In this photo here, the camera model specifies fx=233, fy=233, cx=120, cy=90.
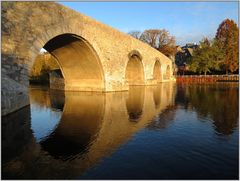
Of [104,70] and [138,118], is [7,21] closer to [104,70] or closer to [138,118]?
[138,118]

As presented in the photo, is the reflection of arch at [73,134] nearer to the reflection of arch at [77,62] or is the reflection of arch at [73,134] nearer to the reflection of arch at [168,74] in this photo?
the reflection of arch at [77,62]

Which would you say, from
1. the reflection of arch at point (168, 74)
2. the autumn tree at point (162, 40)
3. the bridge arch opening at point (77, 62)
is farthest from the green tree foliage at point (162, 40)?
the bridge arch opening at point (77, 62)

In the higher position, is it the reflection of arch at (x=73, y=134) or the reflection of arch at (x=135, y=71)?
the reflection of arch at (x=135, y=71)

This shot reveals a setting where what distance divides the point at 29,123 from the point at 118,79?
58.4 ft

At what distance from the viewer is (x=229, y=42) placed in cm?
5641

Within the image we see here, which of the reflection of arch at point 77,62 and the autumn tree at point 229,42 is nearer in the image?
the reflection of arch at point 77,62

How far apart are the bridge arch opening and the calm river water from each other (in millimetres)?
10035

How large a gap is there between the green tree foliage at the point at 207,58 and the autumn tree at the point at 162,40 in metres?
13.8

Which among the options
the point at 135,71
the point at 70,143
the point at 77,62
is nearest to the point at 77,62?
the point at 77,62

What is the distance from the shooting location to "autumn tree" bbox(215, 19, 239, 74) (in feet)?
180

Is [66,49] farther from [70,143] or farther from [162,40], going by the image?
[162,40]

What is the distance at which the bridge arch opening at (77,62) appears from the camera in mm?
22094

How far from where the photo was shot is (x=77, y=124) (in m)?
11.6

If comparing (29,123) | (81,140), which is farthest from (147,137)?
(29,123)
